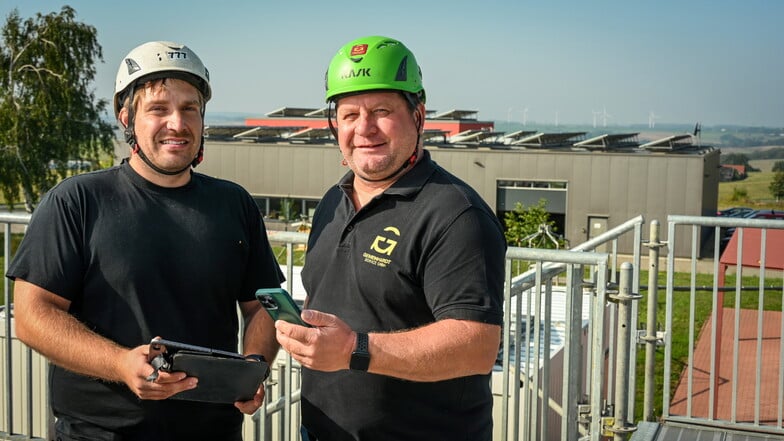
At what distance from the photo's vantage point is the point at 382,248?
8.09ft

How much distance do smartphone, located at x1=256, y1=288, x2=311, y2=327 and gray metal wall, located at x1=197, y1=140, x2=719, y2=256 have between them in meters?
42.4

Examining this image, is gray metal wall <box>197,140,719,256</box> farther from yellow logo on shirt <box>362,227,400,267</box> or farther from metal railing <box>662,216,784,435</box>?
yellow logo on shirt <box>362,227,400,267</box>

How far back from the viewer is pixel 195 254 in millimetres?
2838

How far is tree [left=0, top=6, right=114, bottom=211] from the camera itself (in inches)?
1410

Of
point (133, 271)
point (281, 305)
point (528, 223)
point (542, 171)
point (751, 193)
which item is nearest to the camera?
point (281, 305)

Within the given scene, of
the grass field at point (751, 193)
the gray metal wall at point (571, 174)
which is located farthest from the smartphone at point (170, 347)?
the grass field at point (751, 193)

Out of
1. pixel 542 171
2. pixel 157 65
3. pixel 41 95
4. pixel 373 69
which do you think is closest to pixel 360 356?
pixel 373 69

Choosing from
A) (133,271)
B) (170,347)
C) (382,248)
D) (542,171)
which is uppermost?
(382,248)

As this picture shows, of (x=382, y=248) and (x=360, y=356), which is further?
(x=382, y=248)

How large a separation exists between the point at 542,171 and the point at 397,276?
4551 cm

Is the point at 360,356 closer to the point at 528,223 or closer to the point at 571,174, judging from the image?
the point at 528,223

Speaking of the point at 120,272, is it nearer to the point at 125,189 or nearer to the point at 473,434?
the point at 125,189

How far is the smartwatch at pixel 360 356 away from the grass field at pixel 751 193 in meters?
91.5

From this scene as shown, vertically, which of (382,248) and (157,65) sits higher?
(157,65)
